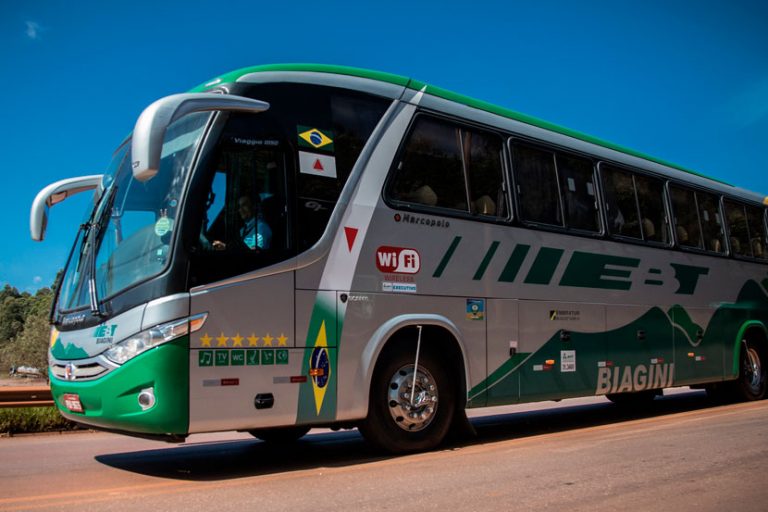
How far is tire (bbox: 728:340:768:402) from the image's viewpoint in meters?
13.3

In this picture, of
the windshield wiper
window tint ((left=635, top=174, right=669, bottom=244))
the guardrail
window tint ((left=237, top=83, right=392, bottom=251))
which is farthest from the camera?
the guardrail

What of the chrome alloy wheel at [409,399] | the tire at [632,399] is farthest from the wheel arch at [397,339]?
the tire at [632,399]

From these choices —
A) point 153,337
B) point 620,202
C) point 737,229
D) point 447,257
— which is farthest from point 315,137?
point 737,229

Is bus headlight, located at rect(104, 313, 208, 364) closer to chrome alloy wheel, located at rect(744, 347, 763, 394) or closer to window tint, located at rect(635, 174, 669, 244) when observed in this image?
window tint, located at rect(635, 174, 669, 244)

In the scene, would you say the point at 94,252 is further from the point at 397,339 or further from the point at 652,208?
the point at 652,208

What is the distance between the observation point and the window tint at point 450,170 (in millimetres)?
7809

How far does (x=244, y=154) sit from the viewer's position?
6574 mm

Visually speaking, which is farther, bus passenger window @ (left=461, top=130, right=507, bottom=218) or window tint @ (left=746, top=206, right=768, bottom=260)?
window tint @ (left=746, top=206, right=768, bottom=260)

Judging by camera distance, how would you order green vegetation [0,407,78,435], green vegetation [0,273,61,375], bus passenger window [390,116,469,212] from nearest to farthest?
bus passenger window [390,116,469,212]
green vegetation [0,407,78,435]
green vegetation [0,273,61,375]

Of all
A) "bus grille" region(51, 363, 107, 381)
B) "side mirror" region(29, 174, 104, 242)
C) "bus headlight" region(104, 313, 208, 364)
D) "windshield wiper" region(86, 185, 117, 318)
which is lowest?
"bus grille" region(51, 363, 107, 381)

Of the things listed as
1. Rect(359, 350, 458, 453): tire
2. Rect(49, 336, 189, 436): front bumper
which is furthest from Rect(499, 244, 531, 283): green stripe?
Rect(49, 336, 189, 436): front bumper

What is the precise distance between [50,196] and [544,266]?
231 inches

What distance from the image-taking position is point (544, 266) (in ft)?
30.3

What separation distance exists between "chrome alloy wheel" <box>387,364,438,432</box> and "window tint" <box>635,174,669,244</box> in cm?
523
